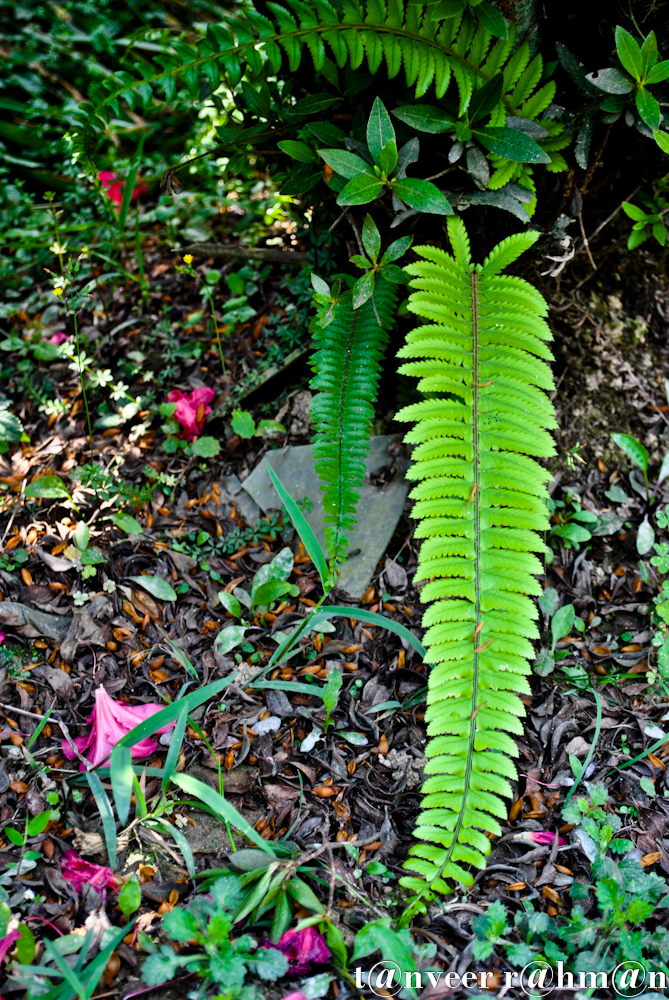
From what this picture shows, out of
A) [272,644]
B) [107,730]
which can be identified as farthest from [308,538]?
[107,730]

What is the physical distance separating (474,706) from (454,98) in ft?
5.77

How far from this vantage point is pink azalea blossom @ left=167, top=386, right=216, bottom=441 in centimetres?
263

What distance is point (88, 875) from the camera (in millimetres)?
1704

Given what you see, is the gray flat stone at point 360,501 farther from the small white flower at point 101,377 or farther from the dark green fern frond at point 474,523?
the small white flower at point 101,377

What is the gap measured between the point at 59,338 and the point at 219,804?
2.23 metres

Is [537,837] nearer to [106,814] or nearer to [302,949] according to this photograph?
[302,949]

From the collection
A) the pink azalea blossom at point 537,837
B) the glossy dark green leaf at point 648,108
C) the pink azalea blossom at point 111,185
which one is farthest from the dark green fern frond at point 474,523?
the pink azalea blossom at point 111,185

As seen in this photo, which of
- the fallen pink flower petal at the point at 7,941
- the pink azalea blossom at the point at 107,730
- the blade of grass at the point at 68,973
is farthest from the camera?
the pink azalea blossom at the point at 107,730

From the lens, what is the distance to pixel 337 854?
182 cm

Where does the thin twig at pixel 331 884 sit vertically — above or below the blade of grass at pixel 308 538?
below

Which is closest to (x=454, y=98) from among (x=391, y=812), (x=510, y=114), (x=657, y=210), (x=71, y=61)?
(x=510, y=114)

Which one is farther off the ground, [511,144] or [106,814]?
[511,144]

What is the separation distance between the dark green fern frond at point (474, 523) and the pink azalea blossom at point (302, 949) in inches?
10.0

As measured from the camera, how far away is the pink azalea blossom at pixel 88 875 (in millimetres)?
1691
